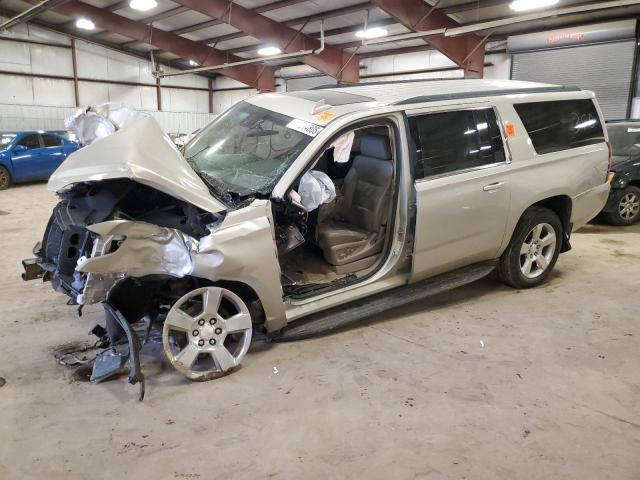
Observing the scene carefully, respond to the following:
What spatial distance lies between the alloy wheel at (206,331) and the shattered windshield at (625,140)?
658 cm

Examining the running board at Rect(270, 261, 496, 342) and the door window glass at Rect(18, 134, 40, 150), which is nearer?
the running board at Rect(270, 261, 496, 342)

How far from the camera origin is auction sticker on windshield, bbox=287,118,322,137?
337cm

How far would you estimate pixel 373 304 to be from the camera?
3674 mm

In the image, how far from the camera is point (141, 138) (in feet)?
10.3

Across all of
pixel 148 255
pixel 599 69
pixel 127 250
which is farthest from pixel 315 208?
pixel 599 69

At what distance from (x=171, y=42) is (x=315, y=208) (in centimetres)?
1412

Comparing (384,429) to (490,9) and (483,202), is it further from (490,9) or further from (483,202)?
(490,9)

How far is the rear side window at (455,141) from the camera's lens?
11.9ft

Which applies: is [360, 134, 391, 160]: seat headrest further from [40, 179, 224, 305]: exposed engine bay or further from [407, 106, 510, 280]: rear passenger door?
[40, 179, 224, 305]: exposed engine bay

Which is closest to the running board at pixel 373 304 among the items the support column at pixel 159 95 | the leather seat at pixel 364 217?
the leather seat at pixel 364 217

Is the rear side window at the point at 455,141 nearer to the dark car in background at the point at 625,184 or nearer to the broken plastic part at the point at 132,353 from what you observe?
the broken plastic part at the point at 132,353

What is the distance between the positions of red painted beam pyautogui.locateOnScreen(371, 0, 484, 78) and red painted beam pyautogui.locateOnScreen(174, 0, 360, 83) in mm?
3907

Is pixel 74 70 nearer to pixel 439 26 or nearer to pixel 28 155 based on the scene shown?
pixel 28 155

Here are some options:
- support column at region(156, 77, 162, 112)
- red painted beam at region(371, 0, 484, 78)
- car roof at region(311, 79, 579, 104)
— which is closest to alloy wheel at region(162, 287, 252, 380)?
car roof at region(311, 79, 579, 104)
